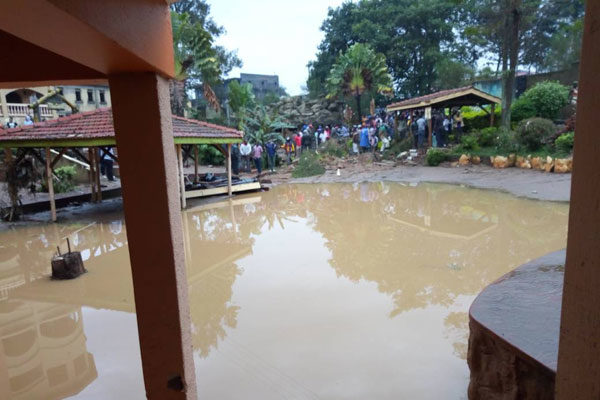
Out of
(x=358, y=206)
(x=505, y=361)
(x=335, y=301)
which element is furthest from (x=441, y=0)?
(x=505, y=361)

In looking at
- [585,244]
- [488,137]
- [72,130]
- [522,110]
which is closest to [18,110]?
[72,130]

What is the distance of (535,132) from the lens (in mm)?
14367

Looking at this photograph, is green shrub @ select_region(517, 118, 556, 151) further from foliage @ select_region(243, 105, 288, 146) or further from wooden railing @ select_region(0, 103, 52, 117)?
wooden railing @ select_region(0, 103, 52, 117)

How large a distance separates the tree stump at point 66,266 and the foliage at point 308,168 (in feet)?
42.6

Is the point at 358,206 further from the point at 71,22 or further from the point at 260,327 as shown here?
the point at 71,22

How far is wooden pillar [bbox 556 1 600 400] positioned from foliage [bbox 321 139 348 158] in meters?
20.7

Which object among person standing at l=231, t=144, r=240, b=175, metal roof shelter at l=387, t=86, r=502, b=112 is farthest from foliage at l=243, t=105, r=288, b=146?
metal roof shelter at l=387, t=86, r=502, b=112

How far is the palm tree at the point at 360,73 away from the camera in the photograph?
83.0ft

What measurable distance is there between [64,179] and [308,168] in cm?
1011

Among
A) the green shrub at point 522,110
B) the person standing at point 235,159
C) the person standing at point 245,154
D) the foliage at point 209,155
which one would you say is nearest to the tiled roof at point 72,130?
the person standing at point 245,154

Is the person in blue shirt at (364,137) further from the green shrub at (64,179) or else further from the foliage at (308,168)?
the green shrub at (64,179)

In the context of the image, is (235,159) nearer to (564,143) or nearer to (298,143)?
(298,143)

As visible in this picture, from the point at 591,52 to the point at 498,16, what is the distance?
19628 mm

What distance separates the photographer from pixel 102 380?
390cm
